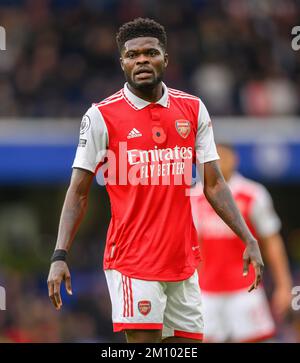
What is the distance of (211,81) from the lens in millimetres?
17156

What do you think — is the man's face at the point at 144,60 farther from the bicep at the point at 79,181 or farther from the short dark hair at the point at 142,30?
the bicep at the point at 79,181

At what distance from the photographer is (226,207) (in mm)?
6566

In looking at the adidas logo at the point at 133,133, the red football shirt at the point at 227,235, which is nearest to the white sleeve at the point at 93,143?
the adidas logo at the point at 133,133

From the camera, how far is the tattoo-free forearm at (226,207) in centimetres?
652

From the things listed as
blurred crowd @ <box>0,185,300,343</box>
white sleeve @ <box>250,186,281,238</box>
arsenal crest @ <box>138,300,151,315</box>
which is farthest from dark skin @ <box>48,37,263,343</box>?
blurred crowd @ <box>0,185,300,343</box>

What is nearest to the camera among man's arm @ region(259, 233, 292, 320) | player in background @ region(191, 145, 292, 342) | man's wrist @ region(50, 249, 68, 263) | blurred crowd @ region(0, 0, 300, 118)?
man's wrist @ region(50, 249, 68, 263)

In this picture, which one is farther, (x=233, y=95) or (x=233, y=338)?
(x=233, y=95)

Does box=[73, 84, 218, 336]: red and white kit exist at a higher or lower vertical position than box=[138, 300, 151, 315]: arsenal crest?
higher

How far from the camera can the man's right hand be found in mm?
6027

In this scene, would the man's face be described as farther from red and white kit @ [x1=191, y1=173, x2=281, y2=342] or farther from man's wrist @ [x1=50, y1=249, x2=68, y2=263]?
red and white kit @ [x1=191, y1=173, x2=281, y2=342]

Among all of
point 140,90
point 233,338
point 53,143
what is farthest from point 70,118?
point 140,90

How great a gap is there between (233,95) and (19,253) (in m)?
3.97

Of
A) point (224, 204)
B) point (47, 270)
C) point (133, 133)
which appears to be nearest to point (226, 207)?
point (224, 204)

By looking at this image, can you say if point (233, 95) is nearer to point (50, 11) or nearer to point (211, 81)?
point (211, 81)
